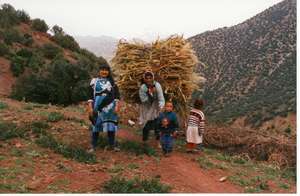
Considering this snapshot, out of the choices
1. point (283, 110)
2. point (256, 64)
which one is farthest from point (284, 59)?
point (283, 110)

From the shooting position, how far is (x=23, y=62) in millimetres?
30484

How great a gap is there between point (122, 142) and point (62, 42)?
29700mm

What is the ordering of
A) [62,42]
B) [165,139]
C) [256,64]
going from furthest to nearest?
1. [256,64]
2. [62,42]
3. [165,139]

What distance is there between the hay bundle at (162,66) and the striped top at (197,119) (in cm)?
29

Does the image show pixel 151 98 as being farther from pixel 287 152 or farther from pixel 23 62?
pixel 23 62

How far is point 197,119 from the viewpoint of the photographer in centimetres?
994

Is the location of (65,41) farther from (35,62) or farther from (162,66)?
(162,66)

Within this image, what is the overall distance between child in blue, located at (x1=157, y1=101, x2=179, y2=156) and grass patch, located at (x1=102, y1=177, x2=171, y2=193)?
6.28ft

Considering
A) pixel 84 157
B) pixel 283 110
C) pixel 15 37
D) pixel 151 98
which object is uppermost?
pixel 15 37

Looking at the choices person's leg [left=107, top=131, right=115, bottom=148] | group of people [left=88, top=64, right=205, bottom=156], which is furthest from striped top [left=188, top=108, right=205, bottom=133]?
person's leg [left=107, top=131, right=115, bottom=148]

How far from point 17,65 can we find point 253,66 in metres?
27.6

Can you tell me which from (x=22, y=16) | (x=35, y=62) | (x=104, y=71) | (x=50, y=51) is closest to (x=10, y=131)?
(x=104, y=71)

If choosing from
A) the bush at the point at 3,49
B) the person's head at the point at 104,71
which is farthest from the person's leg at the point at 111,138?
the bush at the point at 3,49

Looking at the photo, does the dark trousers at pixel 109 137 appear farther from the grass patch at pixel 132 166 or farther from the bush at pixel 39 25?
the bush at pixel 39 25
